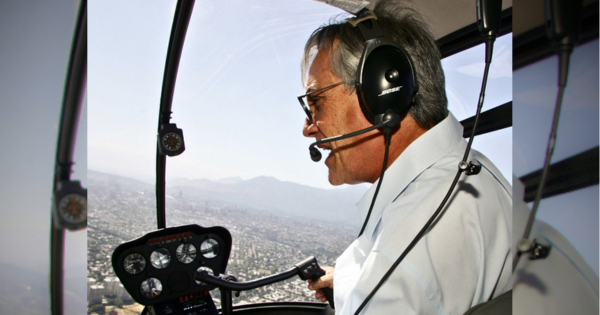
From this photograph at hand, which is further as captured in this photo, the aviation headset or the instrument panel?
the instrument panel

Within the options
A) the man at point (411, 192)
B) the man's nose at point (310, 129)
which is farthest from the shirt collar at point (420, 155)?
the man's nose at point (310, 129)

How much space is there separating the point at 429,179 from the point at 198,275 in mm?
957

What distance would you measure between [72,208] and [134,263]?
1.55 meters

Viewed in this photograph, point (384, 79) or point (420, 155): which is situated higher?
point (384, 79)

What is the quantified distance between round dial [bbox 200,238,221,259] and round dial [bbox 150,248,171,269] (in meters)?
0.17

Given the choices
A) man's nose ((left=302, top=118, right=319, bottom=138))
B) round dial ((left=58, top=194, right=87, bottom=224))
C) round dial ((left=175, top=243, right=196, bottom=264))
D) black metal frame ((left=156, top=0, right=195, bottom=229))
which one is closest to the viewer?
round dial ((left=58, top=194, right=87, bottom=224))

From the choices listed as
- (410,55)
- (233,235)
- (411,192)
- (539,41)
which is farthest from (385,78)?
(233,235)

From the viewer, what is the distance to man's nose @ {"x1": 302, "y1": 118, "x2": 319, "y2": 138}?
1.37 m

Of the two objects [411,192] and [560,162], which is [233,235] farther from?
[560,162]

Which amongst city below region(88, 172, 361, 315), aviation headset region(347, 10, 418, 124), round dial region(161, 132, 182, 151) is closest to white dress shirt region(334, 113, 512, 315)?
aviation headset region(347, 10, 418, 124)

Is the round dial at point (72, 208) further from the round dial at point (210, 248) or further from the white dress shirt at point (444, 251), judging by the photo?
the round dial at point (210, 248)

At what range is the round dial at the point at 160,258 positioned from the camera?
69.2 inches

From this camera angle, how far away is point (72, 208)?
1.12 ft

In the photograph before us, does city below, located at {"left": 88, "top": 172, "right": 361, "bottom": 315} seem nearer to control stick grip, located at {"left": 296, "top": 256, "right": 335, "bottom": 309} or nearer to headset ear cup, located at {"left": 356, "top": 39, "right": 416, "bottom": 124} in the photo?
control stick grip, located at {"left": 296, "top": 256, "right": 335, "bottom": 309}
